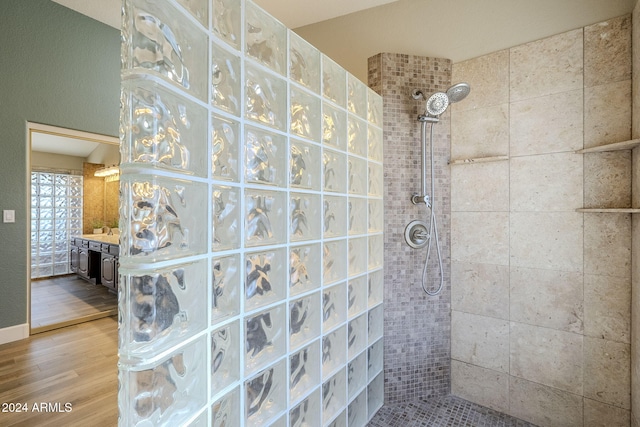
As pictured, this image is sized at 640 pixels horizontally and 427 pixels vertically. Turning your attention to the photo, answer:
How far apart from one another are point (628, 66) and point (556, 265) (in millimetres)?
1056

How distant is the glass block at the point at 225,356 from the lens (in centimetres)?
88

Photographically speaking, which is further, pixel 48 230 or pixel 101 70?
pixel 48 230

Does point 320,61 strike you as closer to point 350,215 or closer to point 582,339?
point 350,215

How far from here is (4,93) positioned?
8.16 ft

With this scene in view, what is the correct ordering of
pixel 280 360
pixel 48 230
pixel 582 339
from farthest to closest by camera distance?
pixel 48 230 < pixel 582 339 < pixel 280 360

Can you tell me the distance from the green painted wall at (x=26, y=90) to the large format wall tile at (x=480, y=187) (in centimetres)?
343

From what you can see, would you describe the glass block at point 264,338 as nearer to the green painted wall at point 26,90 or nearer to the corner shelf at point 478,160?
the corner shelf at point 478,160

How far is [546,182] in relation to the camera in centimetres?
170

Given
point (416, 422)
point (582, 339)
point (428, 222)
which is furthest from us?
A: point (428, 222)

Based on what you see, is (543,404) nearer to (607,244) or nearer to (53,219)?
(607,244)

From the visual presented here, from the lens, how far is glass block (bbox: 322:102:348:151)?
1.41 metres

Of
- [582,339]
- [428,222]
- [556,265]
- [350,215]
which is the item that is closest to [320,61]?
[350,215]

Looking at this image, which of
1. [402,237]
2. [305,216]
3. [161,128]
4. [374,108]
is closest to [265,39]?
[161,128]

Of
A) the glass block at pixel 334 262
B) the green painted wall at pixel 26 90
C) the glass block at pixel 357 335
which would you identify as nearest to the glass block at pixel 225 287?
the glass block at pixel 334 262
